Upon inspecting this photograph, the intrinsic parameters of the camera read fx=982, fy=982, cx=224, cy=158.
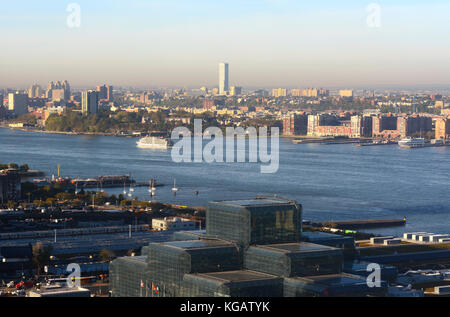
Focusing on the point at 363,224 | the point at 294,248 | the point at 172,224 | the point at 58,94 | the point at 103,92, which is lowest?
the point at 363,224

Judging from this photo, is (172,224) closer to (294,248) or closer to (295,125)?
(294,248)

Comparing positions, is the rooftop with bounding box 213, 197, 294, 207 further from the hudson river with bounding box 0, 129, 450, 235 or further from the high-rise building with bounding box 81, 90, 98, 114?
the high-rise building with bounding box 81, 90, 98, 114

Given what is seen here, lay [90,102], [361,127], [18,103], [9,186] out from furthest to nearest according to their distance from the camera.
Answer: [18,103] → [90,102] → [361,127] → [9,186]

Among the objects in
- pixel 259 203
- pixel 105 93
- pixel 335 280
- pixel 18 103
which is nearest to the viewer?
pixel 335 280

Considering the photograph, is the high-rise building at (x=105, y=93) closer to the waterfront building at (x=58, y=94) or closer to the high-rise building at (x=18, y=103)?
the waterfront building at (x=58, y=94)

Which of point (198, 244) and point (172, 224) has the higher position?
point (198, 244)
